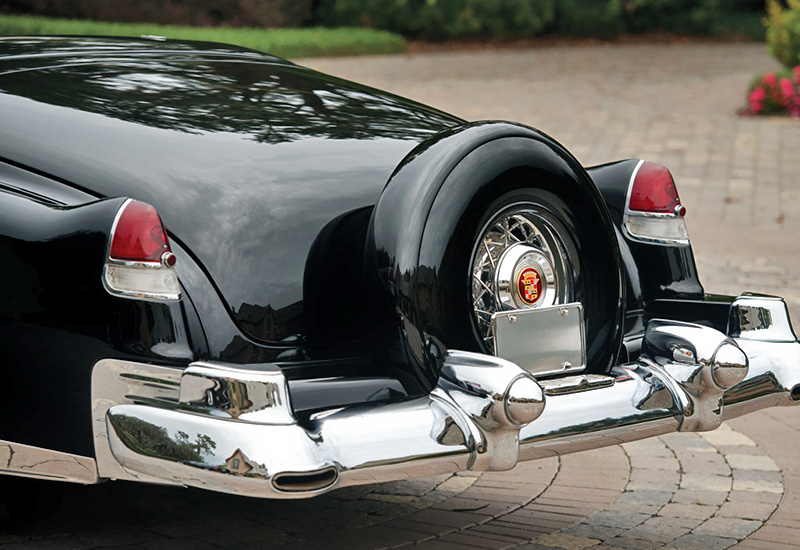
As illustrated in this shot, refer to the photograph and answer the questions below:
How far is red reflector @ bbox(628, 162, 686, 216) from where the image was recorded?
12.1 ft

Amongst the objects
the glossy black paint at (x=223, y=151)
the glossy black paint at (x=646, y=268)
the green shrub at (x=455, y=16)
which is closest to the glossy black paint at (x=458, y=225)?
the glossy black paint at (x=223, y=151)

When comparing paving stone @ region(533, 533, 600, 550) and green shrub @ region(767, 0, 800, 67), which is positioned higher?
green shrub @ region(767, 0, 800, 67)

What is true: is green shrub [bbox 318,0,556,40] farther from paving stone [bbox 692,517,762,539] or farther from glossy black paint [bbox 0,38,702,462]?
glossy black paint [bbox 0,38,702,462]

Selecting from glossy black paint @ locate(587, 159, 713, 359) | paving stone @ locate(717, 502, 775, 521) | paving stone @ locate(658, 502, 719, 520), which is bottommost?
paving stone @ locate(658, 502, 719, 520)

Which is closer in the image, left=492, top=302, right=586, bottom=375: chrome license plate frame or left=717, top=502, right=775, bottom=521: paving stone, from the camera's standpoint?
left=492, top=302, right=586, bottom=375: chrome license plate frame

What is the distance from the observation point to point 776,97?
13.7 metres

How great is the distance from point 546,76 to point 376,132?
14.9 m

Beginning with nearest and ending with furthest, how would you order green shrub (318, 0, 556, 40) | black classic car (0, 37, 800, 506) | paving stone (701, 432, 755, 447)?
black classic car (0, 37, 800, 506)
paving stone (701, 432, 755, 447)
green shrub (318, 0, 556, 40)

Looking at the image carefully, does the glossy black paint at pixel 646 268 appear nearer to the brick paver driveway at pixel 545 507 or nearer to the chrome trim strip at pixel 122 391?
the brick paver driveway at pixel 545 507

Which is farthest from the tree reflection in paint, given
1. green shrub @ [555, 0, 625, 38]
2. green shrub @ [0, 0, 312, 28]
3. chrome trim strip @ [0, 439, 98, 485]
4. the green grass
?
green shrub @ [555, 0, 625, 38]

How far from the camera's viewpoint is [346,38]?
68.3ft

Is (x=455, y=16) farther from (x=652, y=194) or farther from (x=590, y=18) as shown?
(x=652, y=194)

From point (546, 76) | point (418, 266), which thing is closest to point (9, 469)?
point (418, 266)

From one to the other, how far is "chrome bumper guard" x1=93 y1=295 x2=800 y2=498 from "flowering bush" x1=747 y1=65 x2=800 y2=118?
11.3m
